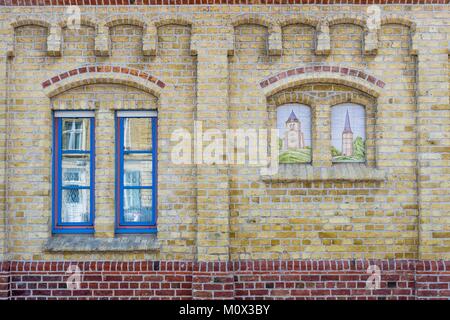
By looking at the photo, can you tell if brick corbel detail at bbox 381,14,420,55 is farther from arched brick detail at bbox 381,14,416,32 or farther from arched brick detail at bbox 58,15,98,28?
arched brick detail at bbox 58,15,98,28

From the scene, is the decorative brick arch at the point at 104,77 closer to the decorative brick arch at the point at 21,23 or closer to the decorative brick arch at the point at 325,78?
the decorative brick arch at the point at 21,23

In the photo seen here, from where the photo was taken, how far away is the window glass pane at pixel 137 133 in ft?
22.2

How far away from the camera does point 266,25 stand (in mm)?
6531

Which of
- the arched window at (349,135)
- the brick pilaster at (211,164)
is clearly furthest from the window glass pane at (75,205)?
the arched window at (349,135)

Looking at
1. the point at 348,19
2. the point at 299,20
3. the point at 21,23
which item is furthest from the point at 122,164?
the point at 348,19

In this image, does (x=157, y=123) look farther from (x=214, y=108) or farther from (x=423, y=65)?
(x=423, y=65)

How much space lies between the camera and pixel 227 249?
6391 millimetres

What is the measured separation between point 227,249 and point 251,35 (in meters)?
3.10

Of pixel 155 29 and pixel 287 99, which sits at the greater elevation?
pixel 155 29

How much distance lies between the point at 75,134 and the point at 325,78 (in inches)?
149

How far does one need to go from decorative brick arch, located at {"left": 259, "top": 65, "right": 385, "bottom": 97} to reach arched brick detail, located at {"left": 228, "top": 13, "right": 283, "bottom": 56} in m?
0.37

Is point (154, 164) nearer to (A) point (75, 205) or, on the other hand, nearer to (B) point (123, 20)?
(A) point (75, 205)

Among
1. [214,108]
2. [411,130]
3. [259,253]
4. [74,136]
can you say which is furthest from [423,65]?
[74,136]

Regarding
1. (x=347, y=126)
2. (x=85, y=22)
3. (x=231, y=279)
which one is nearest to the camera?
(x=231, y=279)
